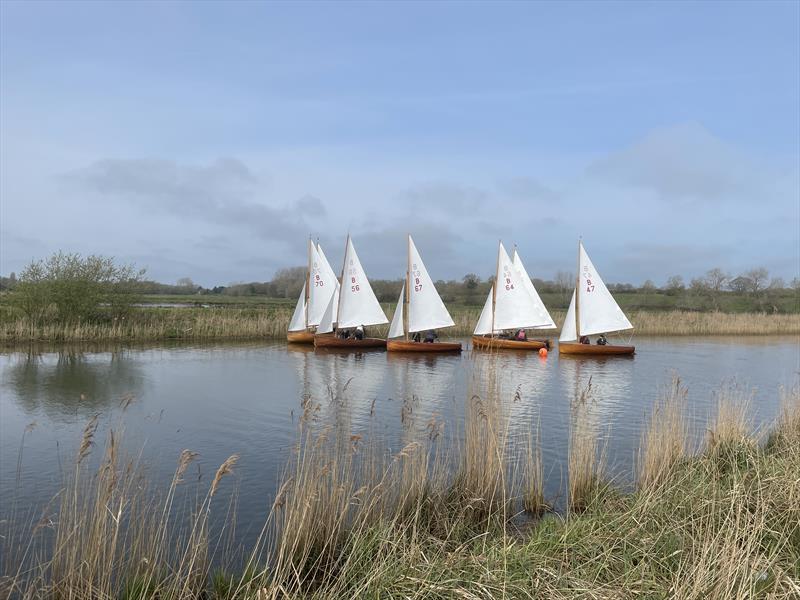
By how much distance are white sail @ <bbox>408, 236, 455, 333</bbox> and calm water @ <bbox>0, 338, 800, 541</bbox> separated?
3065 millimetres

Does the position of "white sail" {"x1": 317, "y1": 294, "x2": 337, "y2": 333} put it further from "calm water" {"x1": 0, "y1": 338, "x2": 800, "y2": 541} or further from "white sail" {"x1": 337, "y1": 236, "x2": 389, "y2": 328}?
"calm water" {"x1": 0, "y1": 338, "x2": 800, "y2": 541}

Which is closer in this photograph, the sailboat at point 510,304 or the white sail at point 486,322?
the sailboat at point 510,304

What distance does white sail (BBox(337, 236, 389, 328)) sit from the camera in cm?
3119

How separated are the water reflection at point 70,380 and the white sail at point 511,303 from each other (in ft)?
55.4

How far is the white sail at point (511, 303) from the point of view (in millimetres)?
31625

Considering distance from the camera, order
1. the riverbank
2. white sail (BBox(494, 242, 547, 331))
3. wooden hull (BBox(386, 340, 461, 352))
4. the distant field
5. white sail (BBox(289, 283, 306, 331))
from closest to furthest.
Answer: wooden hull (BBox(386, 340, 461, 352)) → the riverbank → white sail (BBox(494, 242, 547, 331)) → white sail (BBox(289, 283, 306, 331)) → the distant field

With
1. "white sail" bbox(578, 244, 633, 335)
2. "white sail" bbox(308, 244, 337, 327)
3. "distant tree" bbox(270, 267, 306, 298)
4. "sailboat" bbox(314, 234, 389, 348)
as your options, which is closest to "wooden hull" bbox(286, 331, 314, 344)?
"sailboat" bbox(314, 234, 389, 348)

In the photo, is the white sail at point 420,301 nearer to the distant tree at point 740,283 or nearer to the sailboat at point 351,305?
the sailboat at point 351,305

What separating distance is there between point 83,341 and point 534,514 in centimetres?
2927

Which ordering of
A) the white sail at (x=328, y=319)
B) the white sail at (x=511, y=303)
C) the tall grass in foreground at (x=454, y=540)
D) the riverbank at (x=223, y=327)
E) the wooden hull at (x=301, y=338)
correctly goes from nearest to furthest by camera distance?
the tall grass in foreground at (x=454, y=540), the riverbank at (x=223, y=327), the white sail at (x=328, y=319), the white sail at (x=511, y=303), the wooden hull at (x=301, y=338)

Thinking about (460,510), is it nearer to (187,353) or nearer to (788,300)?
(187,353)

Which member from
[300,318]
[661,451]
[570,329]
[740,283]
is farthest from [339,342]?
[740,283]

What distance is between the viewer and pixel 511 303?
31.8 meters

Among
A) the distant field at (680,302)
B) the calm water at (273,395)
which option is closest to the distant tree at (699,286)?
the distant field at (680,302)
